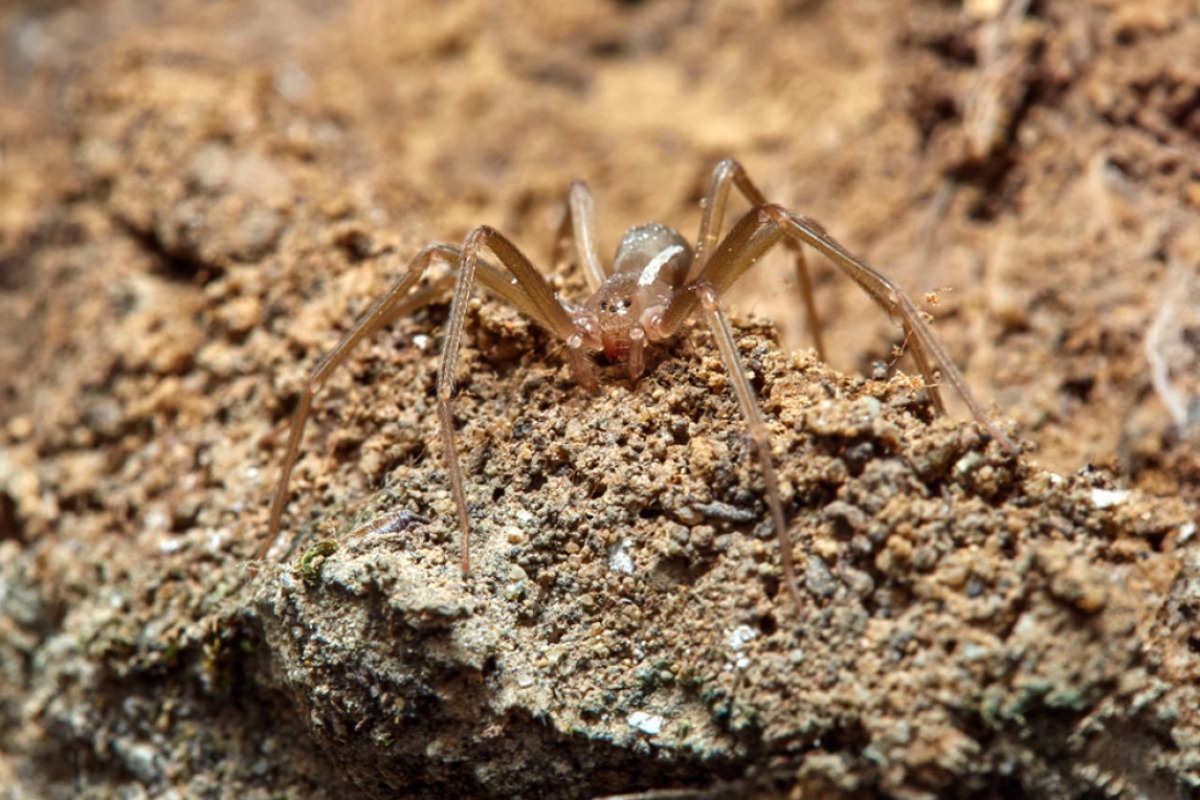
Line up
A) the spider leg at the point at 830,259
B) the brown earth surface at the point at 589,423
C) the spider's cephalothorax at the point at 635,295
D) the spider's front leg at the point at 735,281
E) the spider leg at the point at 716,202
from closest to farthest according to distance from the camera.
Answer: the brown earth surface at the point at 589,423
the spider's front leg at the point at 735,281
the spider leg at the point at 830,259
the spider's cephalothorax at the point at 635,295
the spider leg at the point at 716,202

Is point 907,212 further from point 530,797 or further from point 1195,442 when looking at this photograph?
point 530,797

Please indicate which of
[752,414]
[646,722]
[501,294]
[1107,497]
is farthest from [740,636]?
[501,294]

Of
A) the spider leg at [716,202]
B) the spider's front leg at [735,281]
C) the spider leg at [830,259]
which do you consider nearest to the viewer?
the spider's front leg at [735,281]

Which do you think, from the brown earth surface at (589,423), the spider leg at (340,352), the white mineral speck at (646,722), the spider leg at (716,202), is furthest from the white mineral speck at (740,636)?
the spider leg at (340,352)

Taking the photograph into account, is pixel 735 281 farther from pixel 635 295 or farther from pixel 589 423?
pixel 589 423

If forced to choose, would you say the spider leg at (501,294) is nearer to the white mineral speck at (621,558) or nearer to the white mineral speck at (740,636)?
the white mineral speck at (621,558)

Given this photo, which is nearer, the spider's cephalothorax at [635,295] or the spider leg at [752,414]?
the spider leg at [752,414]

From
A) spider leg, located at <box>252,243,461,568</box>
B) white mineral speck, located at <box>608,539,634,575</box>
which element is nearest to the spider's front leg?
white mineral speck, located at <box>608,539,634,575</box>
